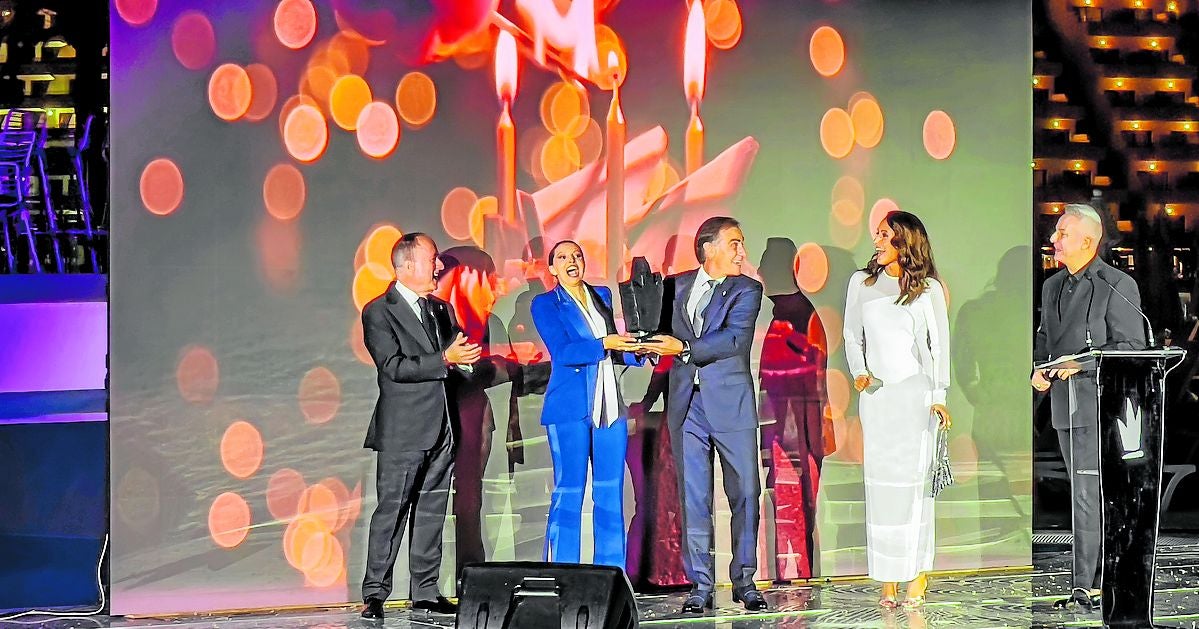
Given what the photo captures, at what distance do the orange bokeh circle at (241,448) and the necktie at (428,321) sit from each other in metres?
1.01

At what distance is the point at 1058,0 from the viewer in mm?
7234

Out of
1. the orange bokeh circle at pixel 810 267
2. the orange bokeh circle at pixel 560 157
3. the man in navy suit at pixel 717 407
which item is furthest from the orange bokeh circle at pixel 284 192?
the orange bokeh circle at pixel 810 267

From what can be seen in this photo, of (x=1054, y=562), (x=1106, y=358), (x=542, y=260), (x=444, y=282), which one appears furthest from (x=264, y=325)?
(x=1054, y=562)

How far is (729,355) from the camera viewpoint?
595cm

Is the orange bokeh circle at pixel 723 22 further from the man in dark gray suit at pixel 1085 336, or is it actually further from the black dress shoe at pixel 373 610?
the black dress shoe at pixel 373 610

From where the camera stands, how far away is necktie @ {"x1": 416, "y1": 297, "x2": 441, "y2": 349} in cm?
590

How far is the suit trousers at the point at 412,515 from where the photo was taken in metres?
5.86

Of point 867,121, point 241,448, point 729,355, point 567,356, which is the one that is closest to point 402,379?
point 567,356

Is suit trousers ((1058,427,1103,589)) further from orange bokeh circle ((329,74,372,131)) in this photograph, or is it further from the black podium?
orange bokeh circle ((329,74,372,131))

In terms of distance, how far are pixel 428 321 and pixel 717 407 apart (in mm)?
1442

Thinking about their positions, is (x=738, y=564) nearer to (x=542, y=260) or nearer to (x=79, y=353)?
(x=542, y=260)

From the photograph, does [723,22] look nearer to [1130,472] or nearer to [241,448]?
[1130,472]

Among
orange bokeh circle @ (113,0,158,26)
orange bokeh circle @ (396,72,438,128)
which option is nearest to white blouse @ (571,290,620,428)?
orange bokeh circle @ (396,72,438,128)

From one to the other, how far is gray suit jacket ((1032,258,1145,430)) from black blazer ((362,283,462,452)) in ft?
9.69
